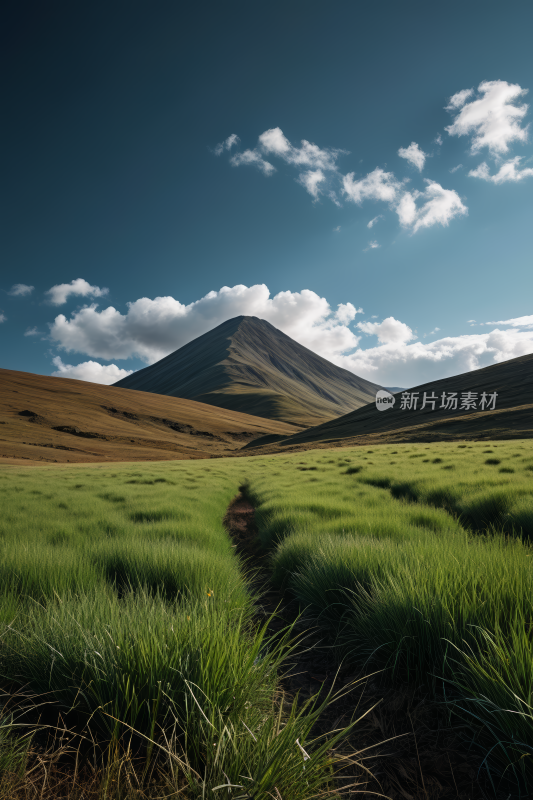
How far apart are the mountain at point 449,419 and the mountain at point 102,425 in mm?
15599

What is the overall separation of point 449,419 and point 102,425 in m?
60.1

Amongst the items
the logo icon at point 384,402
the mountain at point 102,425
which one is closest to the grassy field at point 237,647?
the mountain at point 102,425

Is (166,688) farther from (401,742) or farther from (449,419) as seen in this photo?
(449,419)

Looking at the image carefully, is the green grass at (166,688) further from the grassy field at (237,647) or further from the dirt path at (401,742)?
the dirt path at (401,742)

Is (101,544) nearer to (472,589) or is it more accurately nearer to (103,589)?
(103,589)

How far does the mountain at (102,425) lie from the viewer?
47.3 meters

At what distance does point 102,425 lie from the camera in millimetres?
66188

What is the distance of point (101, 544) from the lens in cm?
432

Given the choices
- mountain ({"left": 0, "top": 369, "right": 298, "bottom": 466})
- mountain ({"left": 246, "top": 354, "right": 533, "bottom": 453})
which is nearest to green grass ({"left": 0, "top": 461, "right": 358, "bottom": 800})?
mountain ({"left": 0, "top": 369, "right": 298, "bottom": 466})

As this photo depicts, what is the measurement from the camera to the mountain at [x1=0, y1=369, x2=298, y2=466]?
155 ft

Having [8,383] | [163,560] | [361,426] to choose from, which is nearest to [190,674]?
[163,560]

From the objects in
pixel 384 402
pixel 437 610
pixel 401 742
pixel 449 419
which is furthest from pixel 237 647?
pixel 384 402

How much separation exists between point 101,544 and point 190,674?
10.7 ft

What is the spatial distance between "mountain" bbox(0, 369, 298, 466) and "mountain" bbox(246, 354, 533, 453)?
15599 mm
